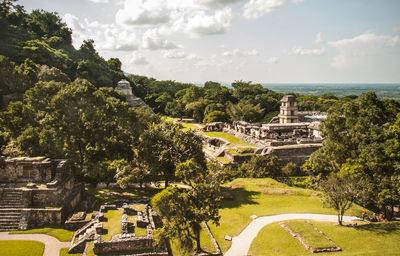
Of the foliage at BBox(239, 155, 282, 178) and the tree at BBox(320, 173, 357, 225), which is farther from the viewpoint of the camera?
the foliage at BBox(239, 155, 282, 178)

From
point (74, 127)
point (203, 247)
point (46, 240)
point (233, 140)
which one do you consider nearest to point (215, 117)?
point (233, 140)

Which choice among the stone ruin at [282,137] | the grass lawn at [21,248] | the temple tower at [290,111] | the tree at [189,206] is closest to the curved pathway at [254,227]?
the tree at [189,206]

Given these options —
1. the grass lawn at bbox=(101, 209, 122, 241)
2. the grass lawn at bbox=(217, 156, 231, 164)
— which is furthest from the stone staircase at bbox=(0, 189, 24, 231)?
the grass lawn at bbox=(217, 156, 231, 164)

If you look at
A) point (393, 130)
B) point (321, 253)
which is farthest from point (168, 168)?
point (393, 130)

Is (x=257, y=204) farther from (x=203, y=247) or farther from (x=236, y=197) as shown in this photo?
(x=203, y=247)

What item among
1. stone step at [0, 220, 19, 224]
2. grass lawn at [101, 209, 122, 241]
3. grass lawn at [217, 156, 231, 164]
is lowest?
grass lawn at [217, 156, 231, 164]

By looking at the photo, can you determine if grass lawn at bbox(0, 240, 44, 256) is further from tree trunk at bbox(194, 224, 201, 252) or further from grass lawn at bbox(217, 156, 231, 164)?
grass lawn at bbox(217, 156, 231, 164)

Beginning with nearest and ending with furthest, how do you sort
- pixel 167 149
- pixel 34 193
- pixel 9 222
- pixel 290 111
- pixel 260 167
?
pixel 9 222, pixel 34 193, pixel 167 149, pixel 260 167, pixel 290 111
